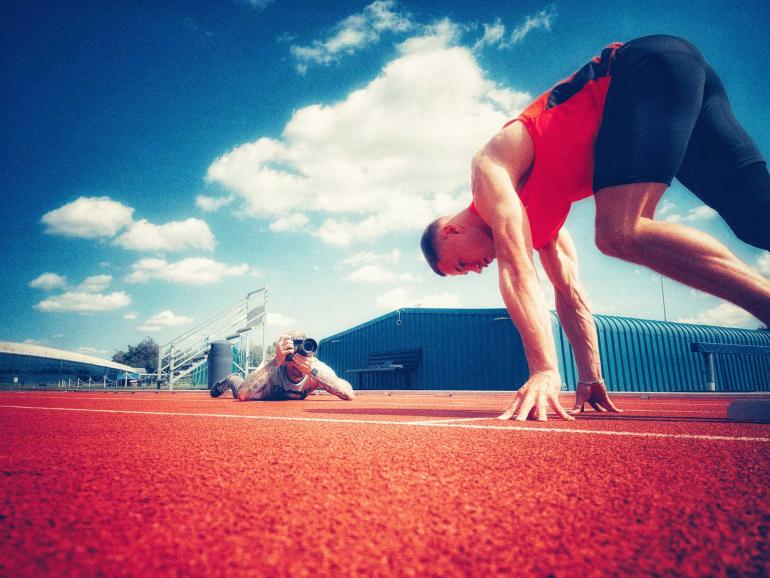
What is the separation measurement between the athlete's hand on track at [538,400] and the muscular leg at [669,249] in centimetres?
68

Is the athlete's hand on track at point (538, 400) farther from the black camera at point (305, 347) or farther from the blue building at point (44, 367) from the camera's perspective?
the blue building at point (44, 367)

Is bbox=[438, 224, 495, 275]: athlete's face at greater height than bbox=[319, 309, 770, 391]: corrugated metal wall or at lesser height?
greater

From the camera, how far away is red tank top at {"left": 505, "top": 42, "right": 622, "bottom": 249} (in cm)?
205

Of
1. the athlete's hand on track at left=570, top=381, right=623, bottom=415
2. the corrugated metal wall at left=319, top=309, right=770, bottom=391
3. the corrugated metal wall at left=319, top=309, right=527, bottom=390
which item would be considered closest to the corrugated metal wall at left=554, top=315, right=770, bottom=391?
the corrugated metal wall at left=319, top=309, right=770, bottom=391

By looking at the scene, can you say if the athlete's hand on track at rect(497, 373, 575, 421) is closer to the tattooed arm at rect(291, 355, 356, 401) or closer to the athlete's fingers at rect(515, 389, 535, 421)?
the athlete's fingers at rect(515, 389, 535, 421)

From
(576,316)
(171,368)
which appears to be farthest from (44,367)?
(576,316)

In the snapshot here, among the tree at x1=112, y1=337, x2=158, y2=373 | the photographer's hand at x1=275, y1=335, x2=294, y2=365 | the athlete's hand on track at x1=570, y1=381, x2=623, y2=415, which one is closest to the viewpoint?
the athlete's hand on track at x1=570, y1=381, x2=623, y2=415

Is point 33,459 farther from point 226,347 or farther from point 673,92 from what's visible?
point 226,347

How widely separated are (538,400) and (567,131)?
136cm

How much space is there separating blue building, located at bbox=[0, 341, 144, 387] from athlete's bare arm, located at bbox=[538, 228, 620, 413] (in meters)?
34.2

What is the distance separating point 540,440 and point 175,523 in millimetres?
1181

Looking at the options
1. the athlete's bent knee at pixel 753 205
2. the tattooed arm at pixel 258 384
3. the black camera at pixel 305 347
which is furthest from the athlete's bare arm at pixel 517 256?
the tattooed arm at pixel 258 384

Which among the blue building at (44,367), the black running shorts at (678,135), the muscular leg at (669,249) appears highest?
the black running shorts at (678,135)

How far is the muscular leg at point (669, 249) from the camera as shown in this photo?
157cm
